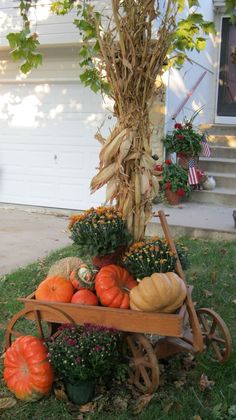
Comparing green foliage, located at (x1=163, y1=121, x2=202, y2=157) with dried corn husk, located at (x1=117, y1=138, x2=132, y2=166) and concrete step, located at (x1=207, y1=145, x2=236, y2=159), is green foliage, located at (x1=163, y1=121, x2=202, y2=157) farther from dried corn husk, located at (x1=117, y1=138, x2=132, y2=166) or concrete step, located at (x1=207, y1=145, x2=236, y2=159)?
dried corn husk, located at (x1=117, y1=138, x2=132, y2=166)

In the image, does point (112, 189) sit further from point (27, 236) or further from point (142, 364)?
point (27, 236)

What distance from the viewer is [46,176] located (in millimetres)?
9453

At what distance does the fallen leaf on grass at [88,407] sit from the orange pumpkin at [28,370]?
234 mm

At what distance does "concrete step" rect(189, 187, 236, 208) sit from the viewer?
26.5 ft

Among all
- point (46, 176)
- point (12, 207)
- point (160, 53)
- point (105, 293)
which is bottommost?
point (12, 207)

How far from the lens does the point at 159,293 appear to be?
2963 mm

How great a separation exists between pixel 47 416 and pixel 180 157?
235 inches

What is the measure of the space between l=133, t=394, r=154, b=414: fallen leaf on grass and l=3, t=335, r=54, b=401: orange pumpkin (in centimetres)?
54

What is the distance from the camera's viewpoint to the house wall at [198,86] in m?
8.63

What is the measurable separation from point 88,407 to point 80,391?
0.34ft

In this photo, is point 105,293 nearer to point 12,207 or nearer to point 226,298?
point 226,298

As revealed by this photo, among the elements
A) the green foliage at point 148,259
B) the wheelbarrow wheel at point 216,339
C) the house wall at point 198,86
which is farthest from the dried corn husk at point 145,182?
the house wall at point 198,86

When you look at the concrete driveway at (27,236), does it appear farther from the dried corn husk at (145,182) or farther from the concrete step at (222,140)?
the concrete step at (222,140)

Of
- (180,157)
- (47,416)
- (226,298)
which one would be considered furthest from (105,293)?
(180,157)
